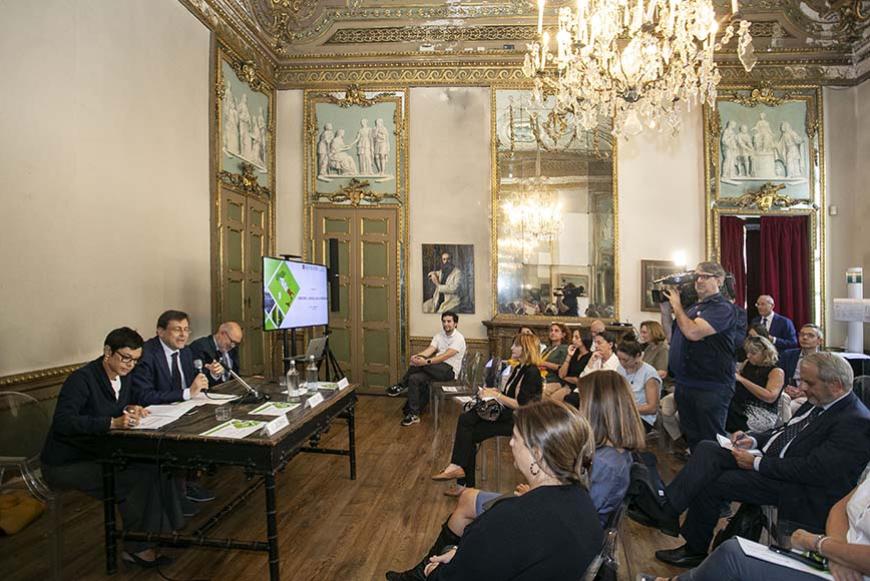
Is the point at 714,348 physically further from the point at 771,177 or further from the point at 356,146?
the point at 356,146

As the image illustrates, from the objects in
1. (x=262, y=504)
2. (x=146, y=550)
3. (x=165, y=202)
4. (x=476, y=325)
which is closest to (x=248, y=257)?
(x=165, y=202)

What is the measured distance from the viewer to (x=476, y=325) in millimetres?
7617

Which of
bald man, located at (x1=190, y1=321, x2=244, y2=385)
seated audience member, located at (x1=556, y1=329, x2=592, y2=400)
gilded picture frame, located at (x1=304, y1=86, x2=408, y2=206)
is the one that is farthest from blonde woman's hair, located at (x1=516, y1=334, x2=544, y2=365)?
gilded picture frame, located at (x1=304, y1=86, x2=408, y2=206)

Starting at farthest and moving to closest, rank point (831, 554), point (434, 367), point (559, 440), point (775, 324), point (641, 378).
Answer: point (434, 367) < point (775, 324) < point (641, 378) < point (831, 554) < point (559, 440)

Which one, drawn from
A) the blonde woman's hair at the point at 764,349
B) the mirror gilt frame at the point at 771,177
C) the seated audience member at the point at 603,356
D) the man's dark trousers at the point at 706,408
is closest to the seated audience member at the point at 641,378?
the seated audience member at the point at 603,356

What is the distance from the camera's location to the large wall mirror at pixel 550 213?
24.3ft

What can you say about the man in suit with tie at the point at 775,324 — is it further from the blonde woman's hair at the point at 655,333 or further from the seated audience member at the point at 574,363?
the seated audience member at the point at 574,363

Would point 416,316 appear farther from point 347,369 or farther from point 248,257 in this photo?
point 248,257

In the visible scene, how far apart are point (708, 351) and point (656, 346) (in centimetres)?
186

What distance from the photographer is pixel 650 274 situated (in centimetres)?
738

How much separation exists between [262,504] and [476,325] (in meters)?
4.52

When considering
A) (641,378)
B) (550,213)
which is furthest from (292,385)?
(550,213)

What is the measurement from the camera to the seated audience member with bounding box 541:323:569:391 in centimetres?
528

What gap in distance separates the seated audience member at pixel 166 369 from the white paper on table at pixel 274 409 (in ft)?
1.69
